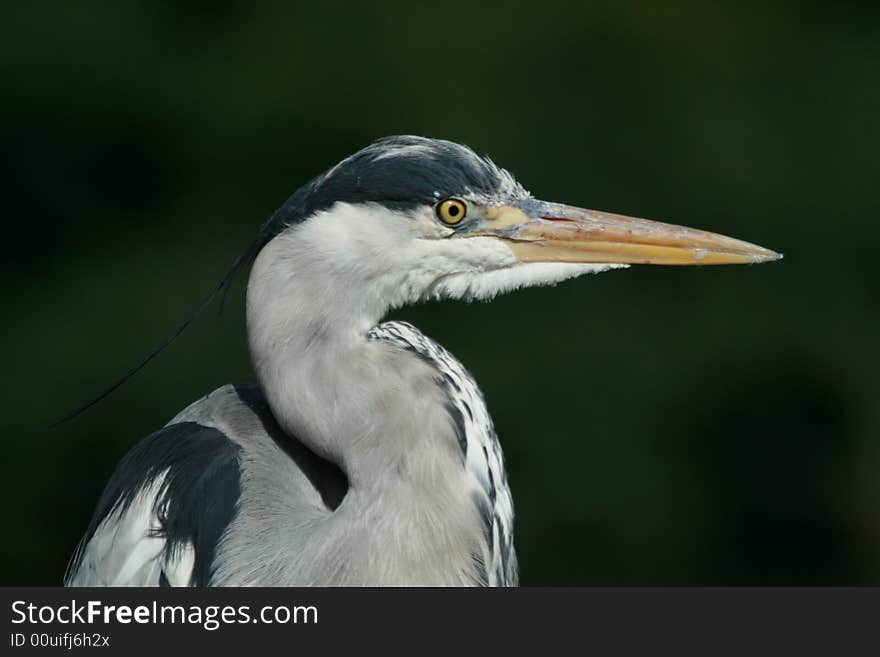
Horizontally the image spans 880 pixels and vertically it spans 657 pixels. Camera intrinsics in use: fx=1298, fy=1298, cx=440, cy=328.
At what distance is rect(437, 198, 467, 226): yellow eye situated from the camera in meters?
1.75

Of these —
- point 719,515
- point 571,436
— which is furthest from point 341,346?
point 719,515

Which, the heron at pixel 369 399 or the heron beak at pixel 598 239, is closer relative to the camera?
the heron at pixel 369 399

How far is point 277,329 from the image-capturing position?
171cm

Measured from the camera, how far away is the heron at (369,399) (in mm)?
1654

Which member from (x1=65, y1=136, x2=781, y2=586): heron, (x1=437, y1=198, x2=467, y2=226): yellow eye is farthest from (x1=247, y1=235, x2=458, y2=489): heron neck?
(x1=437, y1=198, x2=467, y2=226): yellow eye

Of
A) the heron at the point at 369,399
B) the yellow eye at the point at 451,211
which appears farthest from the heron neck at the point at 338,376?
the yellow eye at the point at 451,211

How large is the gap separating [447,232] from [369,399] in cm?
26

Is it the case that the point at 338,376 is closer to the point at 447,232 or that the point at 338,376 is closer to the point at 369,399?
the point at 369,399

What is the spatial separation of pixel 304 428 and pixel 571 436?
1927mm

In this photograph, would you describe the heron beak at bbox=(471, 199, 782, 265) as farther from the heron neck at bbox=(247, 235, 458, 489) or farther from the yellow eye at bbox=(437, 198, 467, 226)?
the heron neck at bbox=(247, 235, 458, 489)

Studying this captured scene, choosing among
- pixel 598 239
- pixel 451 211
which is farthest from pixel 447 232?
pixel 598 239

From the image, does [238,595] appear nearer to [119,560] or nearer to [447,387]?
[119,560]

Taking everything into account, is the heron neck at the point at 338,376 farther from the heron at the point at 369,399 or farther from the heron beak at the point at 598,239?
the heron beak at the point at 598,239

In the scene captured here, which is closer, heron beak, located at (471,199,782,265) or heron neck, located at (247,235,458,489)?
heron neck, located at (247,235,458,489)
